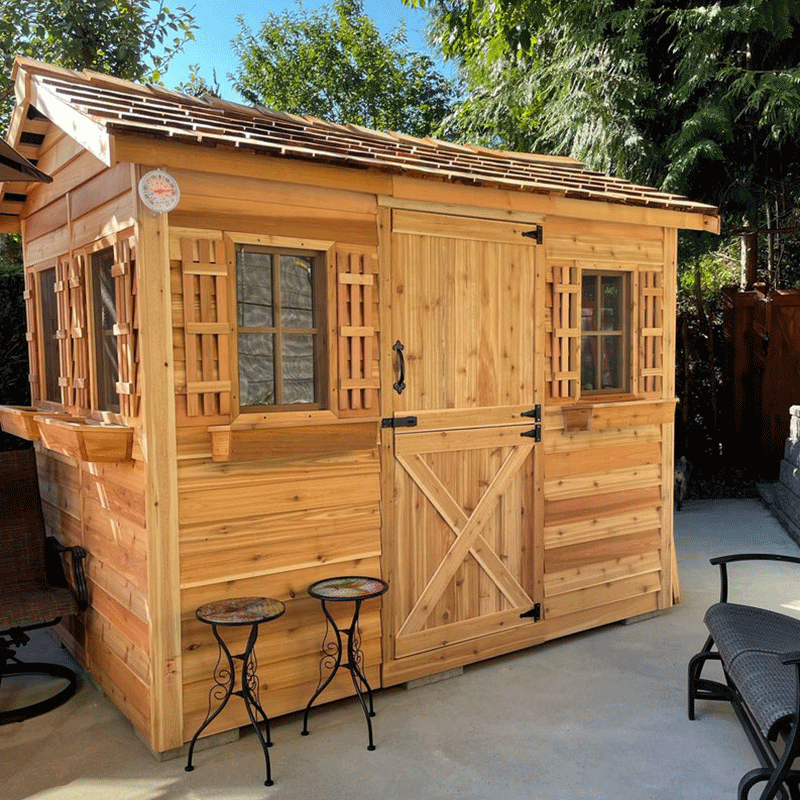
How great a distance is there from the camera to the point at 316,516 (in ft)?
11.8

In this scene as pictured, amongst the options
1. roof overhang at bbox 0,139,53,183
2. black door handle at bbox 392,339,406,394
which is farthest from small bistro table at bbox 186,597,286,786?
roof overhang at bbox 0,139,53,183

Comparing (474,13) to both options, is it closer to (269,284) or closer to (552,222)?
(552,222)

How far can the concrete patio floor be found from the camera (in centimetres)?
300

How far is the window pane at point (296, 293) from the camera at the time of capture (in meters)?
3.51

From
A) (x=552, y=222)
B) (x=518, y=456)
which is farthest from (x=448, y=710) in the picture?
(x=552, y=222)

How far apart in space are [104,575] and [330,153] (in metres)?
2.22

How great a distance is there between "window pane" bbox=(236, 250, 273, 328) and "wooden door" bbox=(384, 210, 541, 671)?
64cm

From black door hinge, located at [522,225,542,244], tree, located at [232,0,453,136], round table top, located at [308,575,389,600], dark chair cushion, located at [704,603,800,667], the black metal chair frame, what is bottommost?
the black metal chair frame

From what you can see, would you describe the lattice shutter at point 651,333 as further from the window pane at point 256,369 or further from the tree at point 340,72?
the tree at point 340,72

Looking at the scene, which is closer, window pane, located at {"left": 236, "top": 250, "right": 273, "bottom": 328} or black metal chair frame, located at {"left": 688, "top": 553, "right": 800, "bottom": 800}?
black metal chair frame, located at {"left": 688, "top": 553, "right": 800, "bottom": 800}

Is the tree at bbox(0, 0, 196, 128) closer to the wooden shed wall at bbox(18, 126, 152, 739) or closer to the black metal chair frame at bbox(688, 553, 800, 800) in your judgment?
the wooden shed wall at bbox(18, 126, 152, 739)

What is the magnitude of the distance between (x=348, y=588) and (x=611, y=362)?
224cm

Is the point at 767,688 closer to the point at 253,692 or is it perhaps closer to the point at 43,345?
the point at 253,692

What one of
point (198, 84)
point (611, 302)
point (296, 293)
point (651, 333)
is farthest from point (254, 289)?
point (198, 84)
